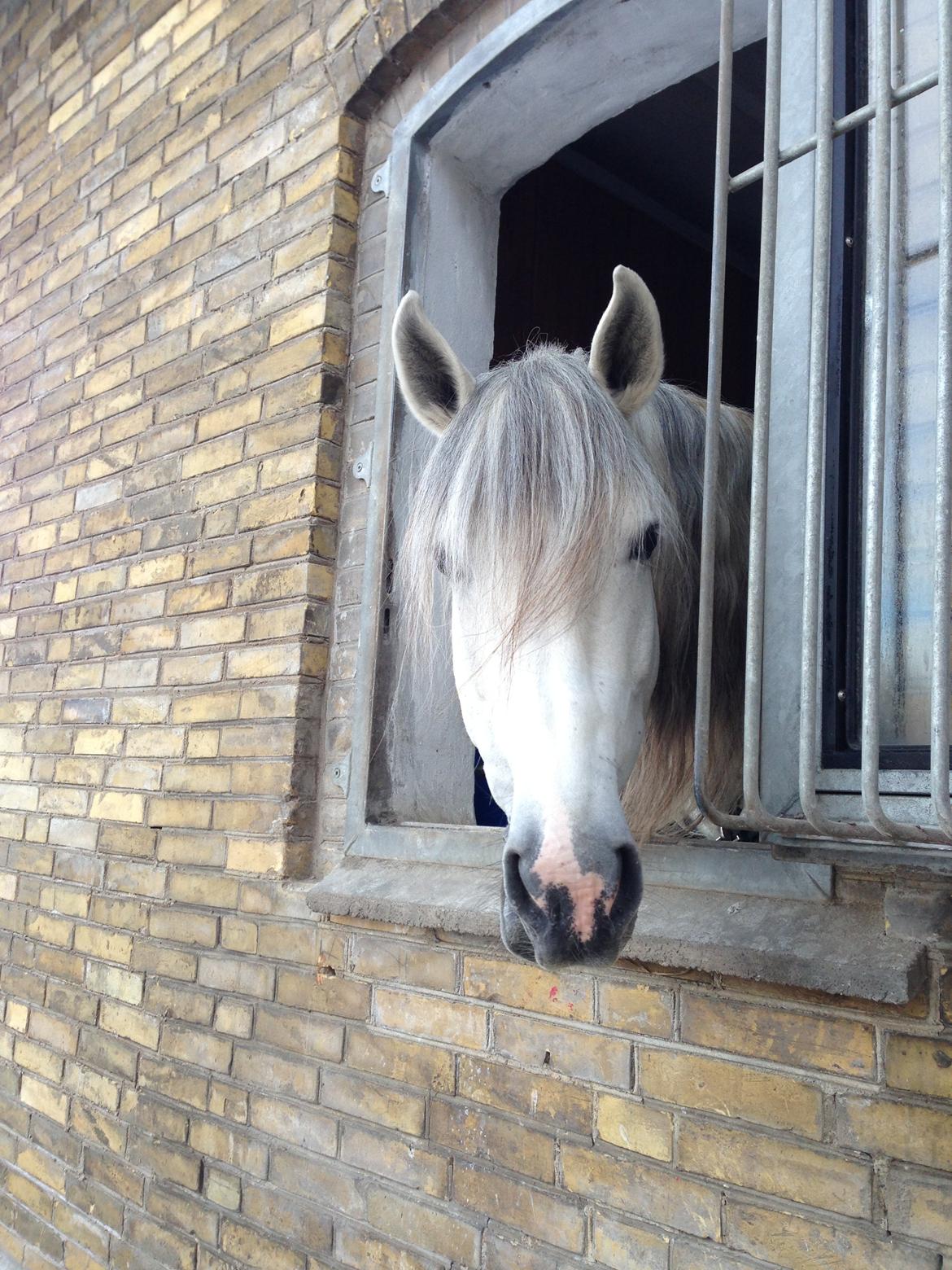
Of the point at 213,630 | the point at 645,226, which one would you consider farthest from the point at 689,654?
the point at 645,226

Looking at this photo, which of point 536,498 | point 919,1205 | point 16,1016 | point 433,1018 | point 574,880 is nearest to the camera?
point 574,880

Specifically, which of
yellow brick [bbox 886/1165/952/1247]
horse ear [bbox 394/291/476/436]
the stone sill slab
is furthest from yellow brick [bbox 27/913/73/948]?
yellow brick [bbox 886/1165/952/1247]

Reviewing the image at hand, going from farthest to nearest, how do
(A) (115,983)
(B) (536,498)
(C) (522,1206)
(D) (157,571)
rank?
1. (D) (157,571)
2. (A) (115,983)
3. (C) (522,1206)
4. (B) (536,498)

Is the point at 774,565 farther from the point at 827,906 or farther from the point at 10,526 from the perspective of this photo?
the point at 10,526

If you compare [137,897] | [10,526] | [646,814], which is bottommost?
[137,897]

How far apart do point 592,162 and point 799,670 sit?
340 centimetres

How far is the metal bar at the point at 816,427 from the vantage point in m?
1.36

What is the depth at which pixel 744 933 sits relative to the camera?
1483mm

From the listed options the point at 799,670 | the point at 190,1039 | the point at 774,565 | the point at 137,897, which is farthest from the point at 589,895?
the point at 137,897

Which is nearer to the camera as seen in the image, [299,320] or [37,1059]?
[299,320]

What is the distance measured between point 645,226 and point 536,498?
3.76m

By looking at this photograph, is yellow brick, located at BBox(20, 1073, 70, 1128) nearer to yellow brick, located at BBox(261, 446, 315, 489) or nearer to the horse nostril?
yellow brick, located at BBox(261, 446, 315, 489)

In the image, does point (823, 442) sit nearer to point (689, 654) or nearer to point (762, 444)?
point (762, 444)

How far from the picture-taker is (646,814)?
181cm
